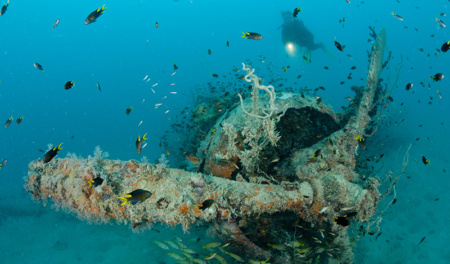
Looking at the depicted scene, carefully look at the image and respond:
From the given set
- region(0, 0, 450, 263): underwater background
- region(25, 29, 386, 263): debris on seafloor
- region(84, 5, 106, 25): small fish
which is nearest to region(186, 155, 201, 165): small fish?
region(25, 29, 386, 263): debris on seafloor

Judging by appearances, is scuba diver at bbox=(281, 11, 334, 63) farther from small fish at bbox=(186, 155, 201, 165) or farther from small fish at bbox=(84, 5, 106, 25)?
small fish at bbox=(84, 5, 106, 25)

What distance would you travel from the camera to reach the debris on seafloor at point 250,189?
139 inches

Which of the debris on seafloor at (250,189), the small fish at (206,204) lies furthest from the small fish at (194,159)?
the small fish at (206,204)

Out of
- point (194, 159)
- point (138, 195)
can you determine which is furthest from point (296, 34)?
point (138, 195)

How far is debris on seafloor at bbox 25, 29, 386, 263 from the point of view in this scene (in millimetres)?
3518

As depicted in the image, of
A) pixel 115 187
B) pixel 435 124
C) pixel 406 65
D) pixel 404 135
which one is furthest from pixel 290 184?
pixel 406 65

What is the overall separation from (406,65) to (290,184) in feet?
214

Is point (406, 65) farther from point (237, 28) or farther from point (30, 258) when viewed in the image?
point (237, 28)

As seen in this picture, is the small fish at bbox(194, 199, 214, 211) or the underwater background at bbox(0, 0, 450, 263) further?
the underwater background at bbox(0, 0, 450, 263)

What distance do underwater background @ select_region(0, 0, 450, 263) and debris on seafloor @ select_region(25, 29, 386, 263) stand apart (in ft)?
6.55

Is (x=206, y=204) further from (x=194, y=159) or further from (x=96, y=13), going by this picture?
(x=96, y=13)

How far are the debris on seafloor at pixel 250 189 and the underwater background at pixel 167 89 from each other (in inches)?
78.6

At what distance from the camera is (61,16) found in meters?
148

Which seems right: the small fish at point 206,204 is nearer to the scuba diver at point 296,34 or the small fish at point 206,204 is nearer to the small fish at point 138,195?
the small fish at point 138,195
